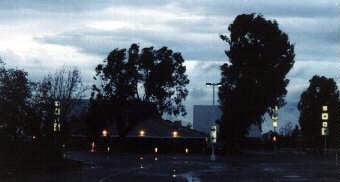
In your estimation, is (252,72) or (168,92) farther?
(168,92)

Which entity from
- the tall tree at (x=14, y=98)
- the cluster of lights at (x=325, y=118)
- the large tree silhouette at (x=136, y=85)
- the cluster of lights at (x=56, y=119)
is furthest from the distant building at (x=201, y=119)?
the tall tree at (x=14, y=98)

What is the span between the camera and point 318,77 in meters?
100

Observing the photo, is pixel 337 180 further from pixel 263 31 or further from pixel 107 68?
pixel 107 68

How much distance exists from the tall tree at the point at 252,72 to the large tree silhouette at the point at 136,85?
22895mm

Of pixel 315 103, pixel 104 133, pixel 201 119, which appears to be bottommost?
pixel 104 133

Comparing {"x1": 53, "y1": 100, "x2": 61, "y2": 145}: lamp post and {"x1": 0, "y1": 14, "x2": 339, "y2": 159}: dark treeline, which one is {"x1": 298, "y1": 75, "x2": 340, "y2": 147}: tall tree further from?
{"x1": 53, "y1": 100, "x2": 61, "y2": 145}: lamp post

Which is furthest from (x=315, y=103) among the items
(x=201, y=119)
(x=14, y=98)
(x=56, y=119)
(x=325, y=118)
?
(x=14, y=98)

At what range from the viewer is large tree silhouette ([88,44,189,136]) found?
104 m

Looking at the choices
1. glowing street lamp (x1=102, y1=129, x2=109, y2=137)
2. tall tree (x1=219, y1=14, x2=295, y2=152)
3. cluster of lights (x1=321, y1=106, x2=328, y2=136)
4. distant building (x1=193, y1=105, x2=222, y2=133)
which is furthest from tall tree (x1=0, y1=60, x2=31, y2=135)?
distant building (x1=193, y1=105, x2=222, y2=133)

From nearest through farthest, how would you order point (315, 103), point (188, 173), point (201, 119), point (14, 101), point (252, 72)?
point (188, 173) → point (14, 101) → point (252, 72) → point (315, 103) → point (201, 119)

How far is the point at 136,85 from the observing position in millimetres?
107750

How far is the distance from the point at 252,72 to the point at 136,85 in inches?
1142

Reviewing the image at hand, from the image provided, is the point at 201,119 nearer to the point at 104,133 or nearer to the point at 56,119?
the point at 104,133

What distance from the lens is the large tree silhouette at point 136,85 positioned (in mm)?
103750
